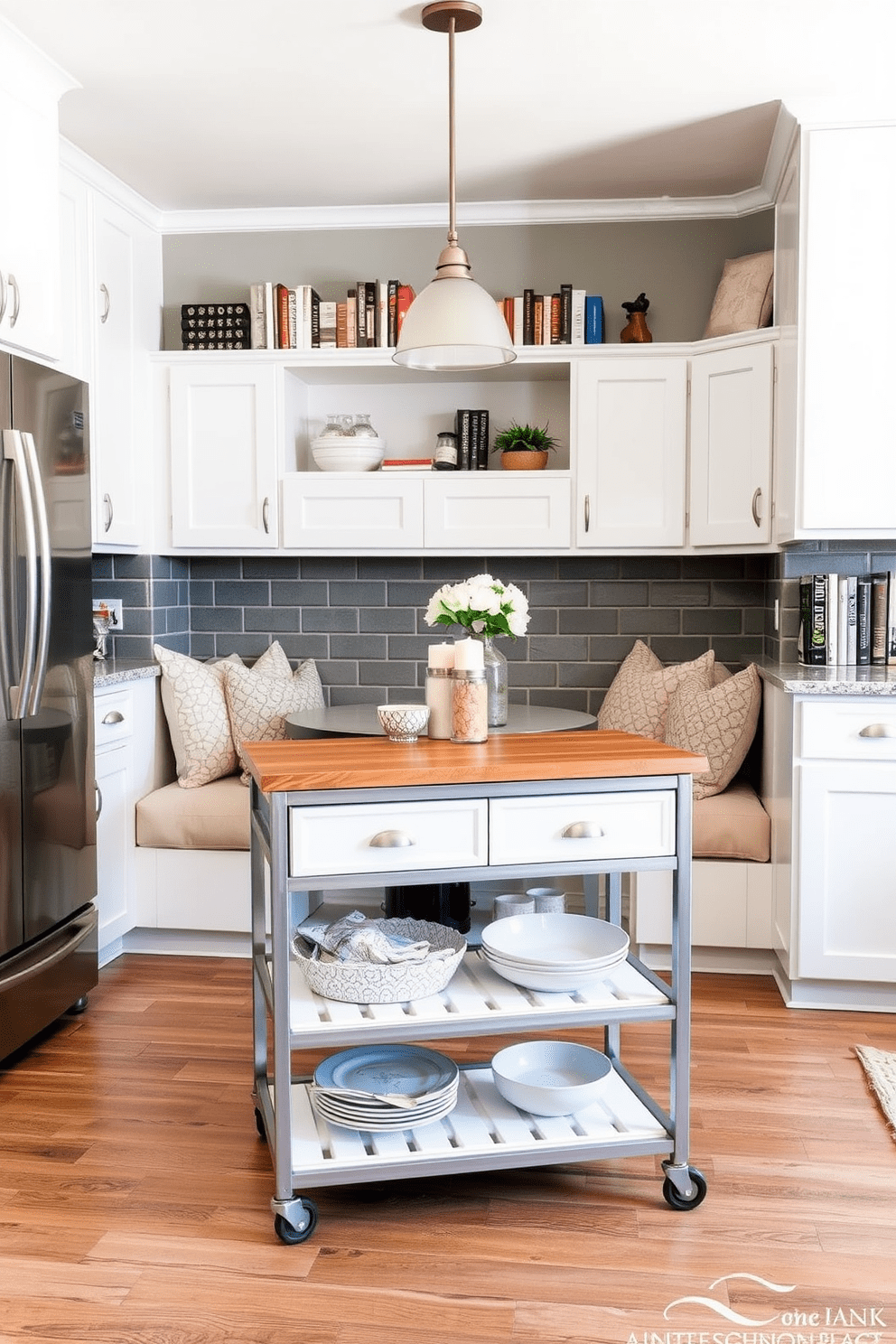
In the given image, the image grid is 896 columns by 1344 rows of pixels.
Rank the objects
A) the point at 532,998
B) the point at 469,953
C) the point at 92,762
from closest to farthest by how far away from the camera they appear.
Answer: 1. the point at 532,998
2. the point at 469,953
3. the point at 92,762

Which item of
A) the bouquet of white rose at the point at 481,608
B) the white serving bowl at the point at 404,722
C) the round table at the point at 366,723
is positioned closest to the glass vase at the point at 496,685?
the round table at the point at 366,723

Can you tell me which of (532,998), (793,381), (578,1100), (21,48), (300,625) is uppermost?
(21,48)

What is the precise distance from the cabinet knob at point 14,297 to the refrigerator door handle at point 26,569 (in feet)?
1.24

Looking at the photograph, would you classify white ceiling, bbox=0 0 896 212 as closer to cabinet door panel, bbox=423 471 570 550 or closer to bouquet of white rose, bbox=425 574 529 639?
cabinet door panel, bbox=423 471 570 550

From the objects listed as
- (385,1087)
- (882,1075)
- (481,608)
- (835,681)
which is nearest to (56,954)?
(385,1087)

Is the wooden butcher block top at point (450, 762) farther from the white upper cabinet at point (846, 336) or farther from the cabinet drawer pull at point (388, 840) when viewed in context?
the white upper cabinet at point (846, 336)

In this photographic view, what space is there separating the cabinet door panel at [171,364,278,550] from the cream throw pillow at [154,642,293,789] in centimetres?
54

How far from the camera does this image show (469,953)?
2.42 metres

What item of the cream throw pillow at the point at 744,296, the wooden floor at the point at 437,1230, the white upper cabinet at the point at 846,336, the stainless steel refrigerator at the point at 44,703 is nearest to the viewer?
the wooden floor at the point at 437,1230

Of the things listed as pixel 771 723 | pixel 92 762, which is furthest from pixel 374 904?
pixel 771 723

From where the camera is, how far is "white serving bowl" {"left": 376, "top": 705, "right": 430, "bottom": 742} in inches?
92.4

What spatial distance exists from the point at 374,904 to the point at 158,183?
8.64ft

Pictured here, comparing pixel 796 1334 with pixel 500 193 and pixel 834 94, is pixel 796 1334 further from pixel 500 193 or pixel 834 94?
pixel 500 193

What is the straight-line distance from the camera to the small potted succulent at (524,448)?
4.09 m
